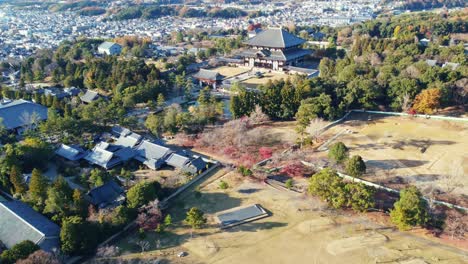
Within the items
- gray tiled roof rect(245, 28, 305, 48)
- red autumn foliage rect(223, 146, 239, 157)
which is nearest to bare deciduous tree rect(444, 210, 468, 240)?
red autumn foliage rect(223, 146, 239, 157)

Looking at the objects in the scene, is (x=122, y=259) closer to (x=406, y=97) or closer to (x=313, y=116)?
(x=313, y=116)

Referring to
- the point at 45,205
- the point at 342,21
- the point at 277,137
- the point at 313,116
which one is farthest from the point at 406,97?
the point at 342,21

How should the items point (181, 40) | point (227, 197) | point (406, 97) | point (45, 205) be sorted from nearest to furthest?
point (45, 205)
point (227, 197)
point (406, 97)
point (181, 40)

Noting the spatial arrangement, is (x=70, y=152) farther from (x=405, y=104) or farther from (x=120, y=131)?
(x=405, y=104)

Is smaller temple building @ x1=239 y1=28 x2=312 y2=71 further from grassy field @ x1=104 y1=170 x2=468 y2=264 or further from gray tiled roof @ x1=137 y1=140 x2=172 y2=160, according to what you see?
grassy field @ x1=104 y1=170 x2=468 y2=264

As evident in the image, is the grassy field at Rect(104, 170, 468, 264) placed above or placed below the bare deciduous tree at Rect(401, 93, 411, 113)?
below

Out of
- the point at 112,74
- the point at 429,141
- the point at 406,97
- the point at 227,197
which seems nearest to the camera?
the point at 227,197
